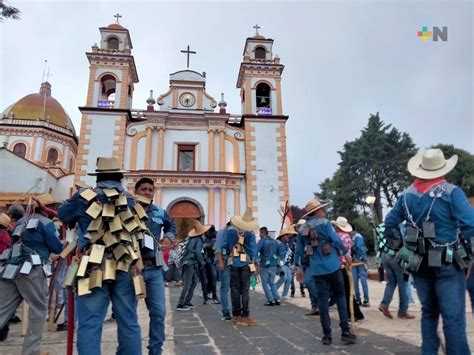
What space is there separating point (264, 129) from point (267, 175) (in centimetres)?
271

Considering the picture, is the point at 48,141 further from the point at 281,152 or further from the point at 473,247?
the point at 473,247

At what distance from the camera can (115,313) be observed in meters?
2.84

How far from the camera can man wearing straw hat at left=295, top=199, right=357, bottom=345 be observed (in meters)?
4.42

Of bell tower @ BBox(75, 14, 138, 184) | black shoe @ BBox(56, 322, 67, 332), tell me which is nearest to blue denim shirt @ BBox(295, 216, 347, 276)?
black shoe @ BBox(56, 322, 67, 332)

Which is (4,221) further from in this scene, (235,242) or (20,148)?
(20,148)

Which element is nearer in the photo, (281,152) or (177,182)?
(177,182)

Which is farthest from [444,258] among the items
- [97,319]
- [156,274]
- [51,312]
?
[51,312]

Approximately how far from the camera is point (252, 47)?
22.7 meters

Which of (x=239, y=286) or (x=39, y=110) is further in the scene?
(x=39, y=110)

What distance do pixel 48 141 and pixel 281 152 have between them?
24.2m

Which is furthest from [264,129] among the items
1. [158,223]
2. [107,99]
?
[158,223]

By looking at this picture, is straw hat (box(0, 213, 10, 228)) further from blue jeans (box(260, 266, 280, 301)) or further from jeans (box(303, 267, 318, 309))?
jeans (box(303, 267, 318, 309))

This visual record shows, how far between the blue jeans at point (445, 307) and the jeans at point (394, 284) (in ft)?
10.3

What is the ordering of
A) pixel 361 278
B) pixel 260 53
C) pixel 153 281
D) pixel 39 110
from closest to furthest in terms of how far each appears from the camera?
pixel 153 281 < pixel 361 278 < pixel 260 53 < pixel 39 110
